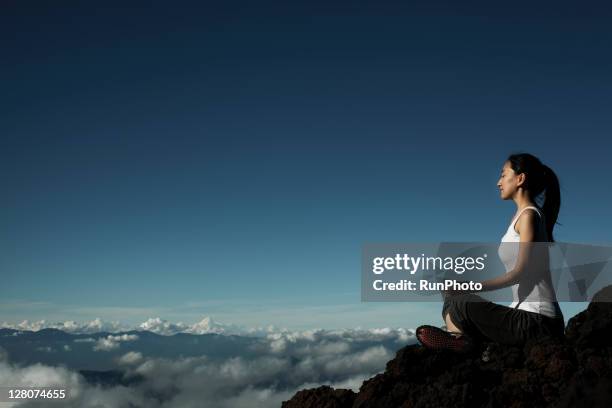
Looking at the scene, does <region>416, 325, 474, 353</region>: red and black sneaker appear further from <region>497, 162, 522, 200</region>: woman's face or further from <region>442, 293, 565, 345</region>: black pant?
<region>497, 162, 522, 200</region>: woman's face

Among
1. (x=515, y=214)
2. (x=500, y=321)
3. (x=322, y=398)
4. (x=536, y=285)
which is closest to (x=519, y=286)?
(x=536, y=285)

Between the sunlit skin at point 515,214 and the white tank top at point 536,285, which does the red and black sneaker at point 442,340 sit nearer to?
the sunlit skin at point 515,214

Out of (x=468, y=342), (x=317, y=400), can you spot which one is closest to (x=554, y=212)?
(x=468, y=342)

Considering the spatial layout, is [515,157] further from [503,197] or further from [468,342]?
[468,342]

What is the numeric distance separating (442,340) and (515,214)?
85.9 inches

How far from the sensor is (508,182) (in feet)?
32.0

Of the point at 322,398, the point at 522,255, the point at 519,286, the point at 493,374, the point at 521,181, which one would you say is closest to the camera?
the point at 522,255

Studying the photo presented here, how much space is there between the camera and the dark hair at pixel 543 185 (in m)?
9.69

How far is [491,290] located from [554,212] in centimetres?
162

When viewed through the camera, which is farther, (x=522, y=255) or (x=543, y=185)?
(x=543, y=185)

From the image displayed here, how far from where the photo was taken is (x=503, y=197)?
386 inches

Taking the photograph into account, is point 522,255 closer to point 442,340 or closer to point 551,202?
point 551,202

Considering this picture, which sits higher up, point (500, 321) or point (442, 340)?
point (500, 321)

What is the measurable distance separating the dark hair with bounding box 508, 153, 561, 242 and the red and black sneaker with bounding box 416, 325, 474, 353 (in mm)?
2020
